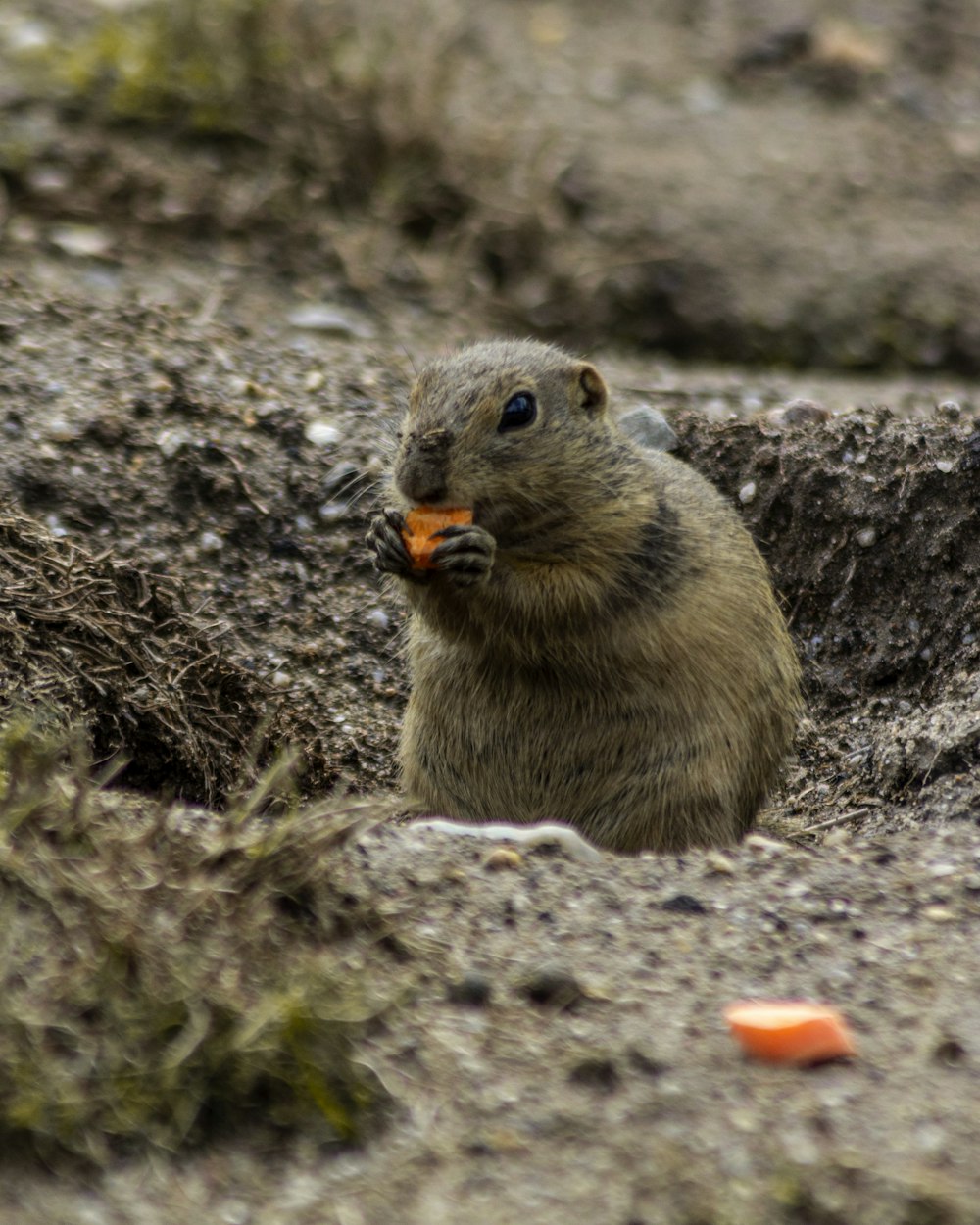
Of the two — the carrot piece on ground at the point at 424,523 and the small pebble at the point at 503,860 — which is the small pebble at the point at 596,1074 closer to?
the small pebble at the point at 503,860

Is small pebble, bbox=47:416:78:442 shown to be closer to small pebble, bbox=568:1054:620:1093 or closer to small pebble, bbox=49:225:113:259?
small pebble, bbox=49:225:113:259

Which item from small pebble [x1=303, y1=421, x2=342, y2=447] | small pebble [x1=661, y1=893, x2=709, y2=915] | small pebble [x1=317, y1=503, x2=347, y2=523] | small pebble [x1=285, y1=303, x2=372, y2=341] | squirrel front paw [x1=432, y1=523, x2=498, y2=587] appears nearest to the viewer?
small pebble [x1=661, y1=893, x2=709, y2=915]

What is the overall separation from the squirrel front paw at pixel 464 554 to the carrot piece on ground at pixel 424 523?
4cm

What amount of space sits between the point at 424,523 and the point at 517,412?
0.45 meters

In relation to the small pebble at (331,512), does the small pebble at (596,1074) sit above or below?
below

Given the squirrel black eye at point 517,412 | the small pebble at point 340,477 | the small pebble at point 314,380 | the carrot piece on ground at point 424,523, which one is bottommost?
the small pebble at point 340,477

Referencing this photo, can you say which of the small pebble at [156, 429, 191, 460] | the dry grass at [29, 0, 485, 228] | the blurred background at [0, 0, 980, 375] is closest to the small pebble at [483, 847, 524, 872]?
the small pebble at [156, 429, 191, 460]

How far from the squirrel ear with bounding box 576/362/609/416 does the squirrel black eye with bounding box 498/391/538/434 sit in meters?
0.29

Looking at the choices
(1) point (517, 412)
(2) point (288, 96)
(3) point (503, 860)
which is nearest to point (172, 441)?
(1) point (517, 412)

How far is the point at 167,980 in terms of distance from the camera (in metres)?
2.92

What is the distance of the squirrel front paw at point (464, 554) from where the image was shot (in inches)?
181

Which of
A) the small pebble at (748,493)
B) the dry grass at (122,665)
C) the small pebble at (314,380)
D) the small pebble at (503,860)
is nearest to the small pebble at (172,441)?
the small pebble at (314,380)

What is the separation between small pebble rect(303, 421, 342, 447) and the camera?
6.53 m

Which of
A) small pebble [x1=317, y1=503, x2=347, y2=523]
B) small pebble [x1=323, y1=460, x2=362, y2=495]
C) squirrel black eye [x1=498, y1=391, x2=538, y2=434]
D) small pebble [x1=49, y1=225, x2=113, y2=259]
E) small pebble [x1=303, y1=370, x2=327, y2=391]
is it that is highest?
small pebble [x1=49, y1=225, x2=113, y2=259]
